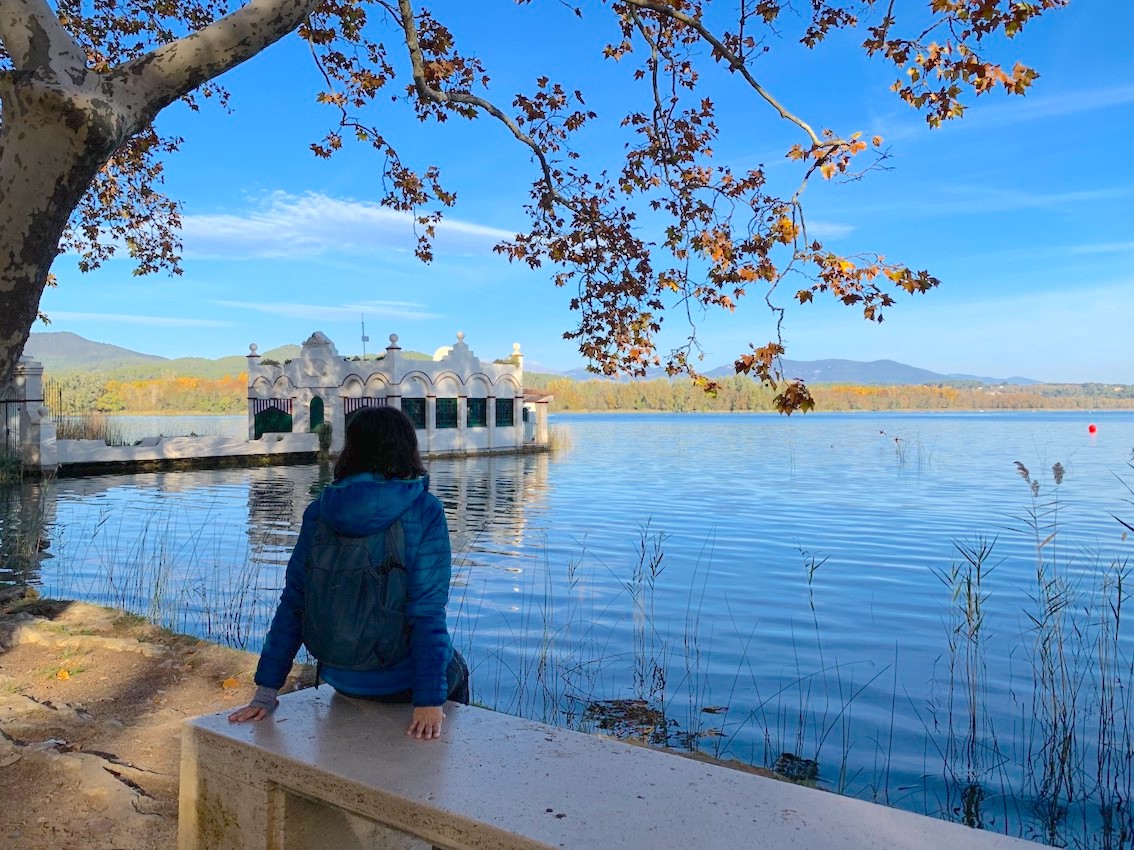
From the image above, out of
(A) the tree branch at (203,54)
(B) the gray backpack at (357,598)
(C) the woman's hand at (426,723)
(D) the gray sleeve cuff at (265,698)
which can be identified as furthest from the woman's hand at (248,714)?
(A) the tree branch at (203,54)

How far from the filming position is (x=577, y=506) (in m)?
20.7

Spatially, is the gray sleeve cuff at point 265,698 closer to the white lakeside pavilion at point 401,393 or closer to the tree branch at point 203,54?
the tree branch at point 203,54

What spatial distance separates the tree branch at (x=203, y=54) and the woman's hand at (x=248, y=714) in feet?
8.28

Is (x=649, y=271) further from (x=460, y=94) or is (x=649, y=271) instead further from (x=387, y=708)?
(x=387, y=708)

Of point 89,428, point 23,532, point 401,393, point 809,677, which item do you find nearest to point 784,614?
point 809,677

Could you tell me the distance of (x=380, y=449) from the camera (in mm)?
3037

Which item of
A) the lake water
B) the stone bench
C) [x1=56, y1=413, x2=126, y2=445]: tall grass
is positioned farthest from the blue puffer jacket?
[x1=56, y1=413, x2=126, y2=445]: tall grass

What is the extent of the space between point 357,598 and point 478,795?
0.89m

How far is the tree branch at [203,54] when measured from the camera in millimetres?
3701

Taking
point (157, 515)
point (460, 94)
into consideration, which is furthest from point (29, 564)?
point (460, 94)

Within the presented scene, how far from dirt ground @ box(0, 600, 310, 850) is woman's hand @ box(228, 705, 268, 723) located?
0.87 metres

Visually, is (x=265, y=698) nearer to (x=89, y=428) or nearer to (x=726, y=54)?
(x=726, y=54)

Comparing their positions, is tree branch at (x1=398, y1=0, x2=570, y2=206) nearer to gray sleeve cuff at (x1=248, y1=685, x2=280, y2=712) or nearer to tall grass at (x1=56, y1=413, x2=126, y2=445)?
gray sleeve cuff at (x1=248, y1=685, x2=280, y2=712)

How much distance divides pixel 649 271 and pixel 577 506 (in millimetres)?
14121
